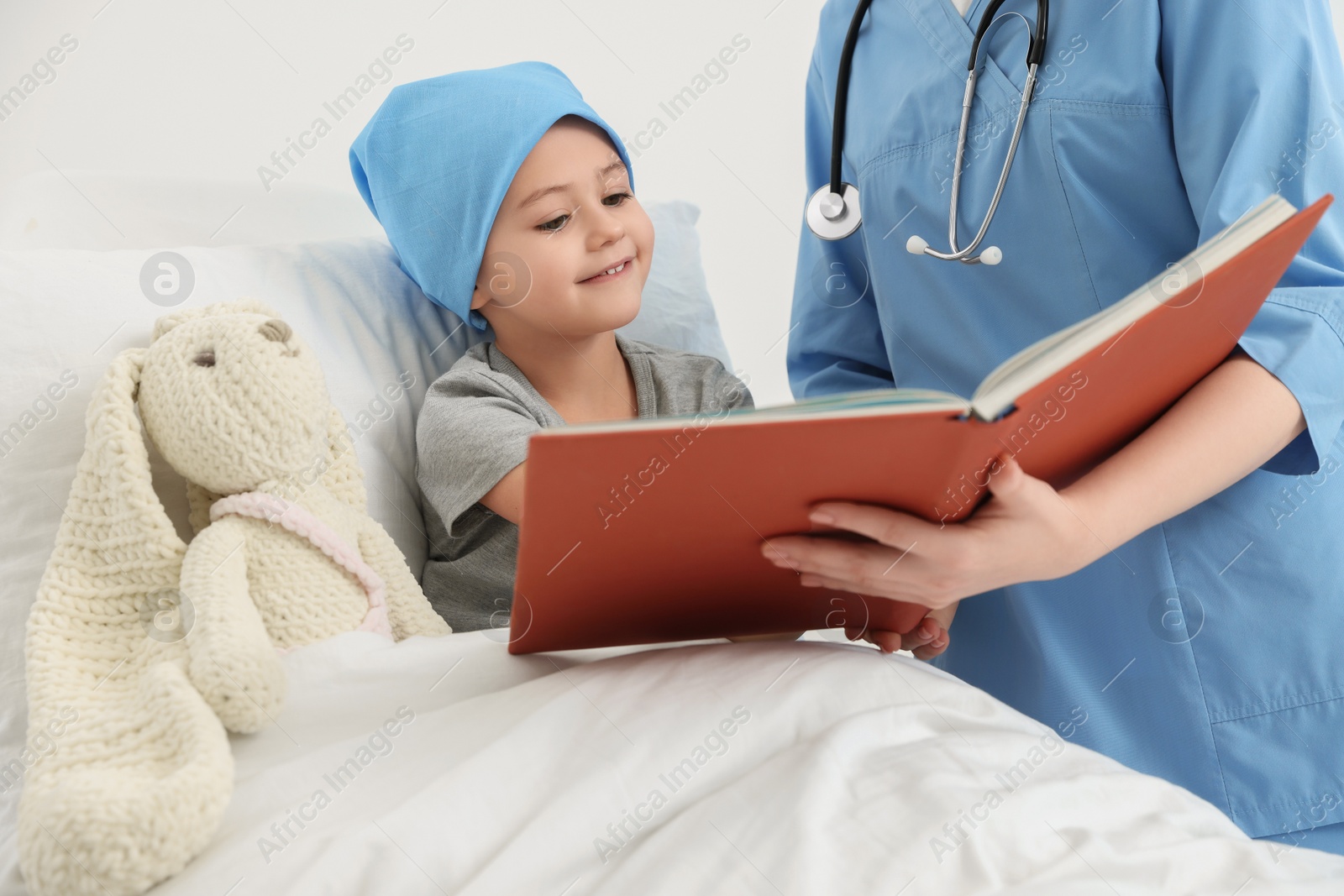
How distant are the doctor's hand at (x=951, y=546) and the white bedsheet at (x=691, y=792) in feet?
0.32

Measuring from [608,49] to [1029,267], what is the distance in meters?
1.11

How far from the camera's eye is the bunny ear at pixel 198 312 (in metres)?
0.88

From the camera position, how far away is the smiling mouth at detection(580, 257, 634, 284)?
113cm

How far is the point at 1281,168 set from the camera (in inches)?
31.3

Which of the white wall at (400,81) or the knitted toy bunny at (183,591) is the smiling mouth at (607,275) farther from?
the white wall at (400,81)

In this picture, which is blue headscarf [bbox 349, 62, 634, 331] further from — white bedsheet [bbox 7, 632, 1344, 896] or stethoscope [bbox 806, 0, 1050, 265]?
white bedsheet [bbox 7, 632, 1344, 896]

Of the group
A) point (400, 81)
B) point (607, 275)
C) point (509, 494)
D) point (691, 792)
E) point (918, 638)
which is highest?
point (400, 81)

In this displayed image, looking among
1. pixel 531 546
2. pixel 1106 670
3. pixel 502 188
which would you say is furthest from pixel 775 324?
pixel 531 546

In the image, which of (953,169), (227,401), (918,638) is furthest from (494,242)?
(918,638)

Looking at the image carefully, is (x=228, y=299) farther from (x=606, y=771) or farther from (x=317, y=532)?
(x=606, y=771)

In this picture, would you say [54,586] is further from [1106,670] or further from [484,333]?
[1106,670]

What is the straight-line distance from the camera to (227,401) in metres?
0.81

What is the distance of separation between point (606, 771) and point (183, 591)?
14.8 inches

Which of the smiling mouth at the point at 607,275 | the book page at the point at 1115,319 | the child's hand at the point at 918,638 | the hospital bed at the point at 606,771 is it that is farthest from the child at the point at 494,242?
the book page at the point at 1115,319
